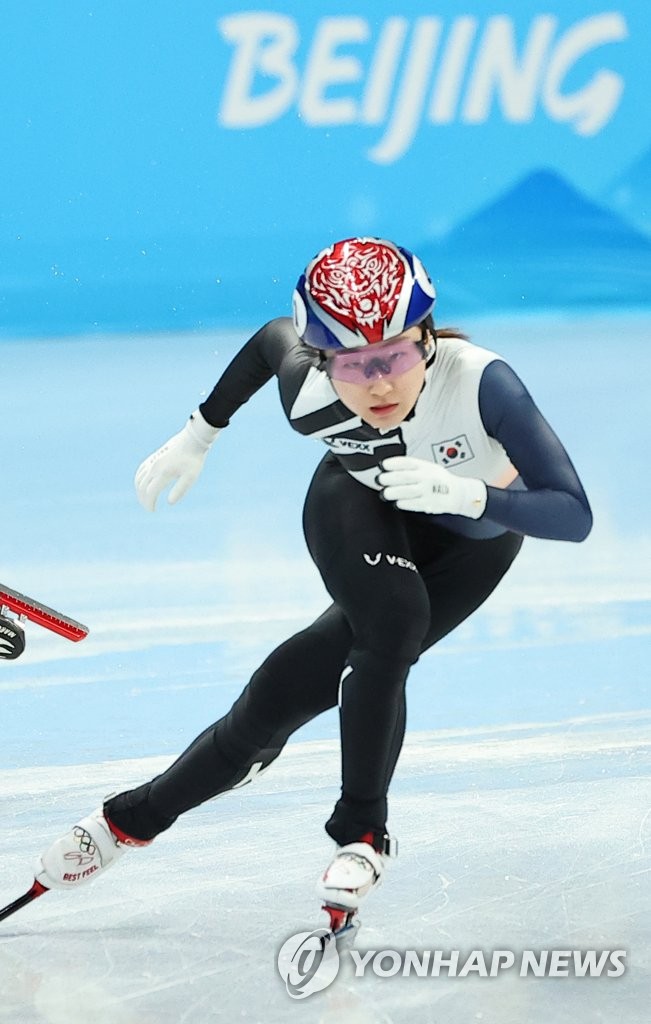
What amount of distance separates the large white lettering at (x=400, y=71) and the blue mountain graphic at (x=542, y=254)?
546mm

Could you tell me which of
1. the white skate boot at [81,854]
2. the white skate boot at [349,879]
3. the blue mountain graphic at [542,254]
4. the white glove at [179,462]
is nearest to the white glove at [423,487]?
the white skate boot at [349,879]

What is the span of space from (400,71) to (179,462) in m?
6.24

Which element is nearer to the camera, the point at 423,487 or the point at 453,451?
the point at 423,487

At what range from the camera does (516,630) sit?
4.80 m

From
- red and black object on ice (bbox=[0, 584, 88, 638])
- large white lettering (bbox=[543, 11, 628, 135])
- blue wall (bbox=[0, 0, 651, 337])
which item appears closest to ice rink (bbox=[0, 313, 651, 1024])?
red and black object on ice (bbox=[0, 584, 88, 638])

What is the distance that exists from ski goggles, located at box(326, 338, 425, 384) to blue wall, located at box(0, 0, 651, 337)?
6.29m

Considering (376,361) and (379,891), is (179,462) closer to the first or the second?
(376,361)

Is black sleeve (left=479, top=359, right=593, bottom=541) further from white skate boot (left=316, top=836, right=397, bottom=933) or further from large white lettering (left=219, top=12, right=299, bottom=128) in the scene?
large white lettering (left=219, top=12, right=299, bottom=128)

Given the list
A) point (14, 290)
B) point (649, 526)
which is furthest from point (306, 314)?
point (14, 290)

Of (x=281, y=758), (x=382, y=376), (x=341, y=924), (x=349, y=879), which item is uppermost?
(x=382, y=376)

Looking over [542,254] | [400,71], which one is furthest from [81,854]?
[542,254]

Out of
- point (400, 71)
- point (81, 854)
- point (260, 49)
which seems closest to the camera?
point (81, 854)

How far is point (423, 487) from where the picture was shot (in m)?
2.52

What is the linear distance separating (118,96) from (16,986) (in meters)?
6.93
